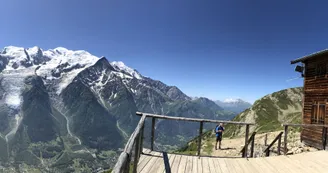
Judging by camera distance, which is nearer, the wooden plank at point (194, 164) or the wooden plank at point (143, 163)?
the wooden plank at point (143, 163)

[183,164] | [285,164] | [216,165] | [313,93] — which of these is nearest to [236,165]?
[216,165]

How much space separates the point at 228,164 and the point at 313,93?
17763mm

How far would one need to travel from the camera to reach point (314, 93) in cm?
2280

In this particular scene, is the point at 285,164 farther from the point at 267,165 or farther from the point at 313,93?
the point at 313,93

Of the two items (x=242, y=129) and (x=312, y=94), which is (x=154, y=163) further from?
(x=242, y=129)

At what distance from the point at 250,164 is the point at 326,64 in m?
16.2

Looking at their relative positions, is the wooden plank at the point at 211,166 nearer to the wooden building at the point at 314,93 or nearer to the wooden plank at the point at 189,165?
the wooden plank at the point at 189,165

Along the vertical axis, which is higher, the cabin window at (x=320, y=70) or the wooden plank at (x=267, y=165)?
the cabin window at (x=320, y=70)

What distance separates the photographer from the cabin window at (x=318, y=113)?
21.1 m

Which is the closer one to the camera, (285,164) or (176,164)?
(176,164)

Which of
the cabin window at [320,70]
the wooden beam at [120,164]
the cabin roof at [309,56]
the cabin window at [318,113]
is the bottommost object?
the wooden beam at [120,164]

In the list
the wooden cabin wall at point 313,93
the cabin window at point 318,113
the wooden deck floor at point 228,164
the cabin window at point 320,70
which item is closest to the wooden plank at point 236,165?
the wooden deck floor at point 228,164

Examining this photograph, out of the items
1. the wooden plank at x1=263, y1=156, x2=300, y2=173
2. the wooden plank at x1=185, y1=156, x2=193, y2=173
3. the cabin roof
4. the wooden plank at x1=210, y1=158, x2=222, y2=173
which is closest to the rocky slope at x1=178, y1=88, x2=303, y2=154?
the cabin roof

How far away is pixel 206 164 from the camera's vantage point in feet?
31.5
